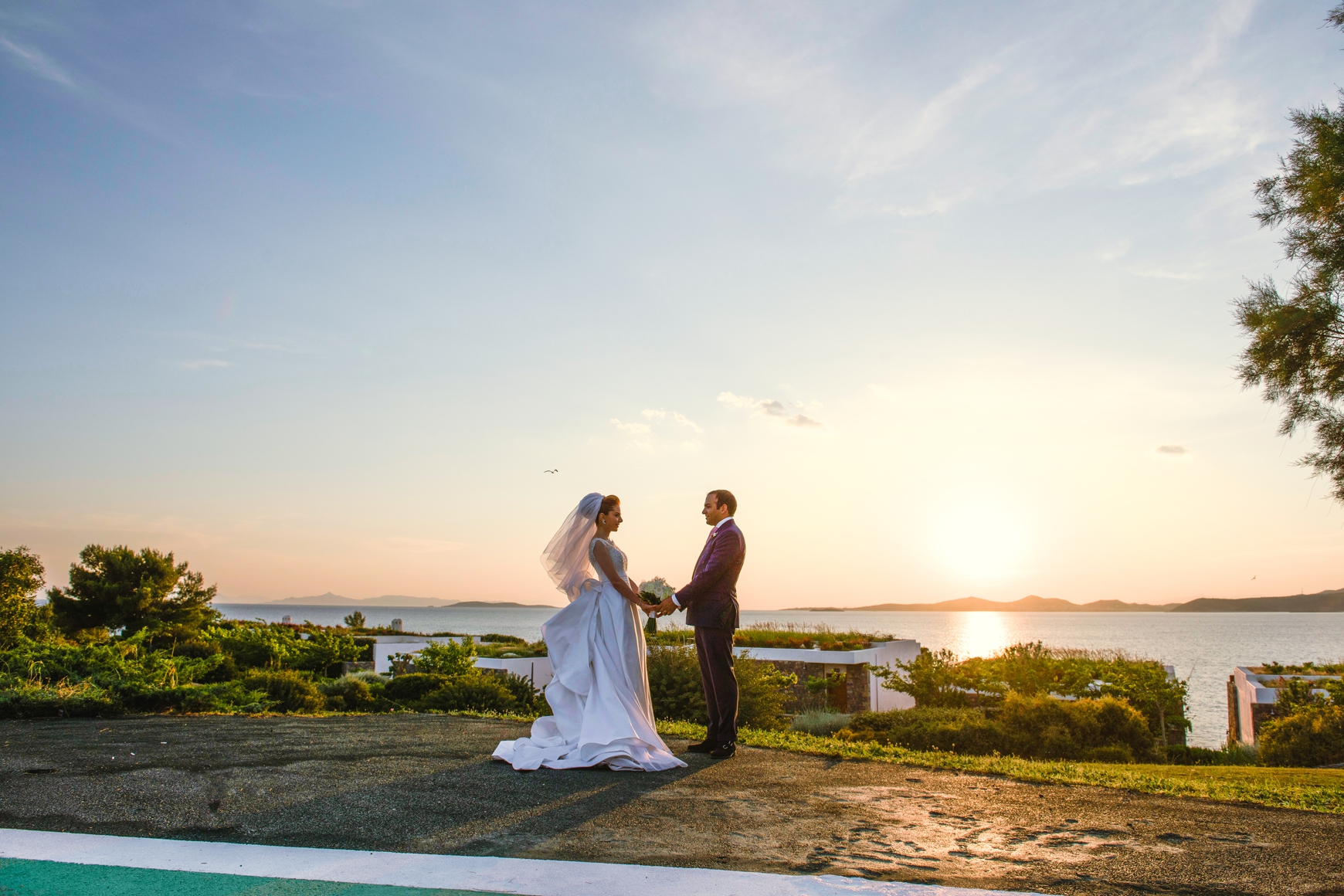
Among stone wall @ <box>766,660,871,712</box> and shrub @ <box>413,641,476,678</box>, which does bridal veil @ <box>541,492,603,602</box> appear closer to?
shrub @ <box>413,641,476,678</box>

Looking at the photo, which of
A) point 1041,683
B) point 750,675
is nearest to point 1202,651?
point 1041,683

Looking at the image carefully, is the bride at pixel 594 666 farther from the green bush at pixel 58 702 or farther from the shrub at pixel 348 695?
the shrub at pixel 348 695

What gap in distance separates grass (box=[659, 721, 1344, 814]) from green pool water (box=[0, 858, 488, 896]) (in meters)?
4.51

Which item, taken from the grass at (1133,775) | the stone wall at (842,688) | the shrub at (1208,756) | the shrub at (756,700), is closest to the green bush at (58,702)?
the grass at (1133,775)

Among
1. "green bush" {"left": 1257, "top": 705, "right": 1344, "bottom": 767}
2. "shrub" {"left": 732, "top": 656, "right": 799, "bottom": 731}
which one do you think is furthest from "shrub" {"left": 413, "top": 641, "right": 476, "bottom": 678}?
"green bush" {"left": 1257, "top": 705, "right": 1344, "bottom": 767}

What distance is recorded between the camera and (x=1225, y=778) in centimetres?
673

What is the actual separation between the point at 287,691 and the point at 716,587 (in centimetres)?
762

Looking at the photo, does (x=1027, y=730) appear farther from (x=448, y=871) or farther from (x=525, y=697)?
(x=448, y=871)

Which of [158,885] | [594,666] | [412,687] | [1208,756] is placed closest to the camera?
[158,885]

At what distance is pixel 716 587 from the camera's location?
270 inches

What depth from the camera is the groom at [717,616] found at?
21.7 feet

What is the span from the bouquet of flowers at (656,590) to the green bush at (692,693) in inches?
117

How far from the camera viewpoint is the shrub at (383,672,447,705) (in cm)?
1268

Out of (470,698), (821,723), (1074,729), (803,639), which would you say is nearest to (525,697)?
(470,698)
